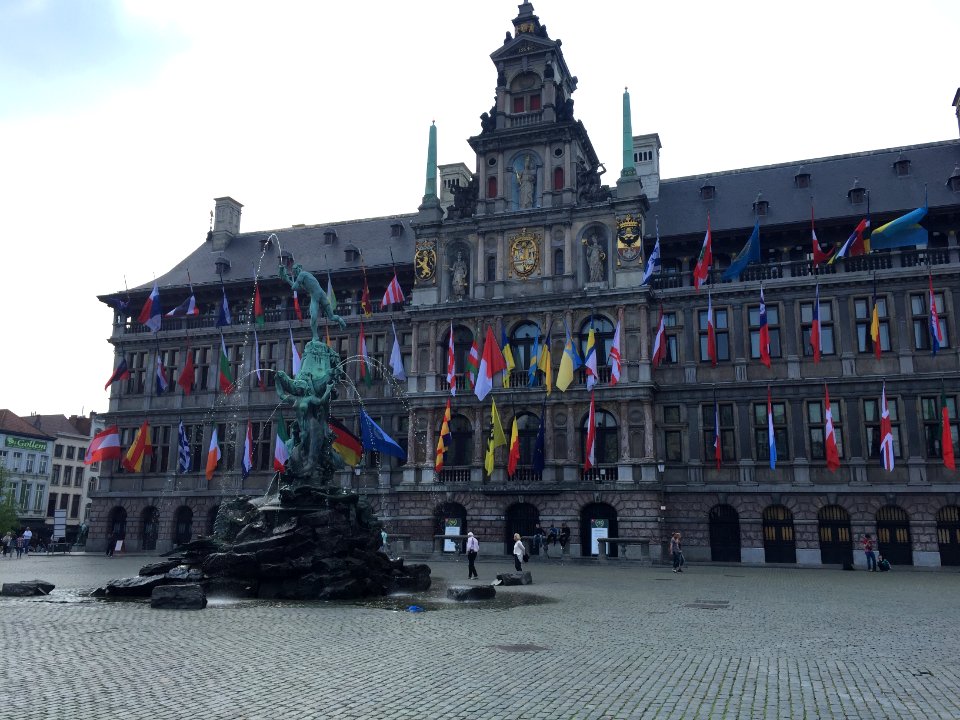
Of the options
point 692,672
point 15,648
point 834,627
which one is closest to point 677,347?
point 834,627

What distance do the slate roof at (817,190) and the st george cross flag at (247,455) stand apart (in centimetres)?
2800

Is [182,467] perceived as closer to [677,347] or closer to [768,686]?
[677,347]

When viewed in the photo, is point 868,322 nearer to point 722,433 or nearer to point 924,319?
point 924,319

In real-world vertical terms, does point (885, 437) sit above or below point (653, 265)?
below

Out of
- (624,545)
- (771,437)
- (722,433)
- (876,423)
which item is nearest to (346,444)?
(624,545)

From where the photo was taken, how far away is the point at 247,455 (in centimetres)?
4988

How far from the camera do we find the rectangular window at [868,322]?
43281 mm

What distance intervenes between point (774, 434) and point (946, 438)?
7.90 m

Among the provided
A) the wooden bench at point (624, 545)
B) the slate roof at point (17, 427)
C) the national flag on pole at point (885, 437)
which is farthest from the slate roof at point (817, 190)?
the slate roof at point (17, 427)

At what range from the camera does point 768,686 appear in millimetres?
11914

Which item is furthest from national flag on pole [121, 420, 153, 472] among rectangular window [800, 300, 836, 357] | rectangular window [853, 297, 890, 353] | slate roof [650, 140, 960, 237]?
rectangular window [853, 297, 890, 353]

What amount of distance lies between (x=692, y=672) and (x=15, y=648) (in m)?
11.3

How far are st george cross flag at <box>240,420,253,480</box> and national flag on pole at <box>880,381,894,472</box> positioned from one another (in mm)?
34867

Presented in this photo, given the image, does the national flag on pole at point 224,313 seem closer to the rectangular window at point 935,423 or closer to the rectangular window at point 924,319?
the rectangular window at point 924,319
